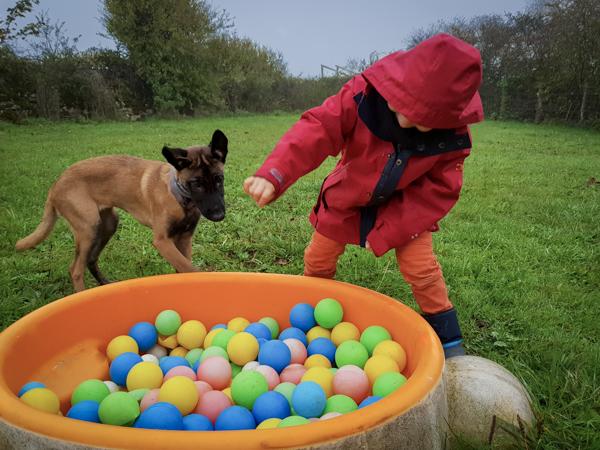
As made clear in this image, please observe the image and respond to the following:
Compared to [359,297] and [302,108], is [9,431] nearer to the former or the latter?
[359,297]

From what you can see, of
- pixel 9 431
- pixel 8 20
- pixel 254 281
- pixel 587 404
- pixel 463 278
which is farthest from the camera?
pixel 8 20

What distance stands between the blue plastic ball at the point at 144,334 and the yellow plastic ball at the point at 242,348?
19.9 inches

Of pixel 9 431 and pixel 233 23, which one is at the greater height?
pixel 233 23

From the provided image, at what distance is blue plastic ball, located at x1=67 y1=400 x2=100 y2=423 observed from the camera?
7.11ft

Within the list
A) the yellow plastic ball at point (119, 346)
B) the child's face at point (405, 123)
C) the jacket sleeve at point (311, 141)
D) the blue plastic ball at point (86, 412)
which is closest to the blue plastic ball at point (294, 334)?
the yellow plastic ball at point (119, 346)

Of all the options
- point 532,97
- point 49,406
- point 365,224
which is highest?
point 532,97

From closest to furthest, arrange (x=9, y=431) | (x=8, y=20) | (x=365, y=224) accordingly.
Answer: (x=9, y=431) < (x=365, y=224) < (x=8, y=20)

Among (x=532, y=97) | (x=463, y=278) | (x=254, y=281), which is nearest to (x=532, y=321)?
(x=463, y=278)

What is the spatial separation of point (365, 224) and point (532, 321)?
4.50 ft

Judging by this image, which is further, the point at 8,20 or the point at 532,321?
the point at 8,20

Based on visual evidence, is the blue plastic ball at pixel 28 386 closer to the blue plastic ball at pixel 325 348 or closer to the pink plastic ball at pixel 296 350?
the pink plastic ball at pixel 296 350

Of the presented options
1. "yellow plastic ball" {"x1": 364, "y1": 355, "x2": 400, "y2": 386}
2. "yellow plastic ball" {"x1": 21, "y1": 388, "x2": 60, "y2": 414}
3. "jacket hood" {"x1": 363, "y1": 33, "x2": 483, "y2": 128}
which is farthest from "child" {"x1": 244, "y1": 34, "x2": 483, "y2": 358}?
"yellow plastic ball" {"x1": 21, "y1": 388, "x2": 60, "y2": 414}

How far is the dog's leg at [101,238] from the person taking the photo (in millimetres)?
3863

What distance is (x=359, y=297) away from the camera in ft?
9.16
